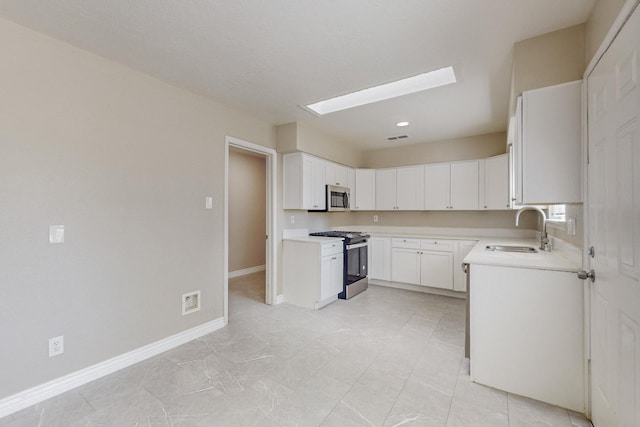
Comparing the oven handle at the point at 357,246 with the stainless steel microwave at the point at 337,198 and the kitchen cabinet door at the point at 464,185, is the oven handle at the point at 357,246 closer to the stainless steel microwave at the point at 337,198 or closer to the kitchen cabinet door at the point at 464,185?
the stainless steel microwave at the point at 337,198

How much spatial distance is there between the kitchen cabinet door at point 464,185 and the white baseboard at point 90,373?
3.89m

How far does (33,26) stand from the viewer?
1.84 meters

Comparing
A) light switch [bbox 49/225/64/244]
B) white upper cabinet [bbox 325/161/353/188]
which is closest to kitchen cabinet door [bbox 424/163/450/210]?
white upper cabinet [bbox 325/161/353/188]

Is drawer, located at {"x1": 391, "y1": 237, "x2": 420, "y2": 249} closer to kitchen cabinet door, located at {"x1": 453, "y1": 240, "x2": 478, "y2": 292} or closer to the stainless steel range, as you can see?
the stainless steel range

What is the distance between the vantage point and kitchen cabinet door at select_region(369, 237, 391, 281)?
4.58 meters

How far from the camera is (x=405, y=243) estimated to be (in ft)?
14.5

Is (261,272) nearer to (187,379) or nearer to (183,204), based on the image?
(183,204)

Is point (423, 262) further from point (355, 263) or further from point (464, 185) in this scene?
point (464, 185)

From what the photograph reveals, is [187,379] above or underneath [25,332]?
underneath

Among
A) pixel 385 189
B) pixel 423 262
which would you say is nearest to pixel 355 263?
pixel 423 262

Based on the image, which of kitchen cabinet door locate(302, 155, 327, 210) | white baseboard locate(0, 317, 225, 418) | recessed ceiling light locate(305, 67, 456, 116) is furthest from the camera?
kitchen cabinet door locate(302, 155, 327, 210)

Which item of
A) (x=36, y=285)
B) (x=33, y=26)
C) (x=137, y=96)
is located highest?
(x=33, y=26)

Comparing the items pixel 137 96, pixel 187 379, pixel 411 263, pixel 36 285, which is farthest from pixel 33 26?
pixel 411 263

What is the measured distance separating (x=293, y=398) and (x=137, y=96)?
107 inches
